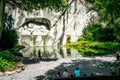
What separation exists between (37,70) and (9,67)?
2.86 m

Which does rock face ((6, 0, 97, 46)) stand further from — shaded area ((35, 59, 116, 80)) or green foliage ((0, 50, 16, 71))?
green foliage ((0, 50, 16, 71))

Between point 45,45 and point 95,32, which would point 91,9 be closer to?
point 95,32

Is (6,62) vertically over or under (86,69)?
over

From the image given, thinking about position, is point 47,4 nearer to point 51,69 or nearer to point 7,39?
point 51,69

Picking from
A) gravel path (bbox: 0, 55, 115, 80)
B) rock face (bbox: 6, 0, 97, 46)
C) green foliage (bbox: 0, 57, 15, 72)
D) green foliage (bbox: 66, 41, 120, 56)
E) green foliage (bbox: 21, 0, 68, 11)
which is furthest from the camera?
rock face (bbox: 6, 0, 97, 46)

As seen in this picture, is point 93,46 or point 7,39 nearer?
point 7,39

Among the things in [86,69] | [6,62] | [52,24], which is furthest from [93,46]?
[6,62]

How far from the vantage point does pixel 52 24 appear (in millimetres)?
61375

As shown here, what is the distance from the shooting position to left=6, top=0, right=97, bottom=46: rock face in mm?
60469

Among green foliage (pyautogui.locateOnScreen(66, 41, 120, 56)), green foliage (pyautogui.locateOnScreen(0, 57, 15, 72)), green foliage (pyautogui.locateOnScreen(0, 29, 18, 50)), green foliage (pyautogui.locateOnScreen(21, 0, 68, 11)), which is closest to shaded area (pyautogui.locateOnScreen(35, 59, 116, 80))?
green foliage (pyautogui.locateOnScreen(0, 57, 15, 72))

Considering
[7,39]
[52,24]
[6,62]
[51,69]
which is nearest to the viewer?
[6,62]

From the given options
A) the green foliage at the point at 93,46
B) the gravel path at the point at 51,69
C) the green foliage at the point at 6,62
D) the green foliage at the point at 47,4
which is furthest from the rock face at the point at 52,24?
the green foliage at the point at 6,62

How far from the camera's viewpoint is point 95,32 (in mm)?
61469

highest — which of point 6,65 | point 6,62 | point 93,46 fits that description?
point 93,46
